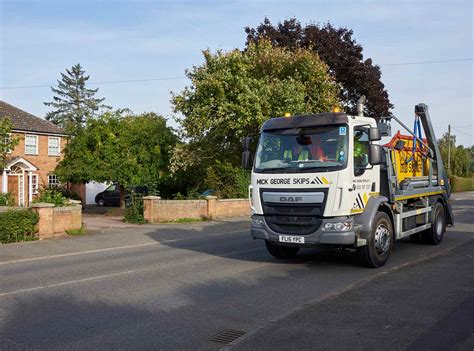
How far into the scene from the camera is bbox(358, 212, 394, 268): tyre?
9.10m

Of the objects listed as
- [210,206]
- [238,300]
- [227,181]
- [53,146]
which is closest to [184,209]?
[210,206]

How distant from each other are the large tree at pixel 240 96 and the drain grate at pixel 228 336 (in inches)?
657

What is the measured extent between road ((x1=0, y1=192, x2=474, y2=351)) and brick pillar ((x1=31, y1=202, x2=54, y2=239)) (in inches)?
115

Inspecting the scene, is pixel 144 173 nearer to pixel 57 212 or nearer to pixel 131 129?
pixel 131 129

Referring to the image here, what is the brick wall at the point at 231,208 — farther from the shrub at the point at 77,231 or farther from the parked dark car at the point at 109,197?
the parked dark car at the point at 109,197

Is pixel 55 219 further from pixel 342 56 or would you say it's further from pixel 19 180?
pixel 342 56

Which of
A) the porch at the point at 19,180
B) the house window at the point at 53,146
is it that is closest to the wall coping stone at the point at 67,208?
the porch at the point at 19,180

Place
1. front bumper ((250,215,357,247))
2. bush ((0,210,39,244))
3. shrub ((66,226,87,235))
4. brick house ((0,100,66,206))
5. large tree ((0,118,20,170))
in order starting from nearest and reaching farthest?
front bumper ((250,215,357,247)) < bush ((0,210,39,244)) < shrub ((66,226,87,235)) < large tree ((0,118,20,170)) < brick house ((0,100,66,206))

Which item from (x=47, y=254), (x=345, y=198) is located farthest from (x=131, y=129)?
(x=345, y=198)

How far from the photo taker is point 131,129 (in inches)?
999

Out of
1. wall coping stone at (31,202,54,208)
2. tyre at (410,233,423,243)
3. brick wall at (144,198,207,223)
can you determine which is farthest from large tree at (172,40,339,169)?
tyre at (410,233,423,243)

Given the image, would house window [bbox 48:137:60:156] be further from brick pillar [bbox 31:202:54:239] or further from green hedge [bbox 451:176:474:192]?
green hedge [bbox 451:176:474:192]

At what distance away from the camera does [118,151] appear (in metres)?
24.8

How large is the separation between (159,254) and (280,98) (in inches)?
487
